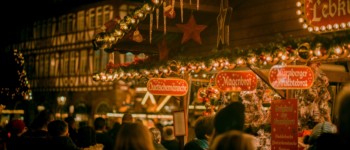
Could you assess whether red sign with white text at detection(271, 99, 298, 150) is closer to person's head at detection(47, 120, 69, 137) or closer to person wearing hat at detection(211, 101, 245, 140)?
person's head at detection(47, 120, 69, 137)

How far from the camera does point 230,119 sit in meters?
4.07

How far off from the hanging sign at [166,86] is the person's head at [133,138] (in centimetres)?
629

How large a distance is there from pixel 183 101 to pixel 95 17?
24183 mm

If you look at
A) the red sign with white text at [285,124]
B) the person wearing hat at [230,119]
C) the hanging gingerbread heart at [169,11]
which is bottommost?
the red sign with white text at [285,124]

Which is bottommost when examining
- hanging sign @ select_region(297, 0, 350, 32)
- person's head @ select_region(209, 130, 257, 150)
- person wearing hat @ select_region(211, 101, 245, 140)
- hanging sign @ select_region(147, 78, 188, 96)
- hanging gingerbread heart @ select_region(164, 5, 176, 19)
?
person's head @ select_region(209, 130, 257, 150)

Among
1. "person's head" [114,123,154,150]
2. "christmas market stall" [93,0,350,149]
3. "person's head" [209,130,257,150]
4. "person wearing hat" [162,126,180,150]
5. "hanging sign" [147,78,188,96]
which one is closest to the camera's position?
"person's head" [209,130,257,150]

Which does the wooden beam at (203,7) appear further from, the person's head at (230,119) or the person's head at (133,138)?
the person's head at (230,119)

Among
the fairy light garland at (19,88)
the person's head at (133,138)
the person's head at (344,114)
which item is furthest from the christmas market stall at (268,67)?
the fairy light garland at (19,88)

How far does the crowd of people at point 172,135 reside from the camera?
10.3 feet

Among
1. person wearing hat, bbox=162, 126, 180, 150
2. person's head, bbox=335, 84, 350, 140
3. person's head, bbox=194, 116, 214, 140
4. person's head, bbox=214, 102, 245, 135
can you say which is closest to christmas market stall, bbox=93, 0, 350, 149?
person wearing hat, bbox=162, 126, 180, 150

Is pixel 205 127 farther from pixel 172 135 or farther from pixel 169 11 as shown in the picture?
pixel 169 11

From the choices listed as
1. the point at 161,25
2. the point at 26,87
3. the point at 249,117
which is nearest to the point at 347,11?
the point at 249,117

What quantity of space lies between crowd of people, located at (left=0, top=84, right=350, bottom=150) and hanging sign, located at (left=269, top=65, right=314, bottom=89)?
1036mm

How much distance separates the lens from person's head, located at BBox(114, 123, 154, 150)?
14.5 feet
